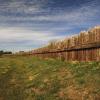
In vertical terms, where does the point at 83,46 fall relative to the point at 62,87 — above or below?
above

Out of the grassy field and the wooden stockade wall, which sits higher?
the wooden stockade wall

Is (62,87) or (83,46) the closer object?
(62,87)

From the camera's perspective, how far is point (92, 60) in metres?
15.3

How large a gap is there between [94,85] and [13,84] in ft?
17.9

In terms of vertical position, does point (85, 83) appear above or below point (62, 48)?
below

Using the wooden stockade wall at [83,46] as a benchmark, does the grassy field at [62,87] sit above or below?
below

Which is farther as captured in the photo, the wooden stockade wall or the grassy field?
the wooden stockade wall

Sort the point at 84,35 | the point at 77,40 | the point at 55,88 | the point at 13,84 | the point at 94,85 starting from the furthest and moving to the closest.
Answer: the point at 77,40 < the point at 84,35 < the point at 13,84 < the point at 55,88 < the point at 94,85

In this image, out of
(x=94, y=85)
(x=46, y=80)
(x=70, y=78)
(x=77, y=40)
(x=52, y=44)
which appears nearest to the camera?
(x=94, y=85)

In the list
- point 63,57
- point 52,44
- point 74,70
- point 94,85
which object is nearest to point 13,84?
point 74,70

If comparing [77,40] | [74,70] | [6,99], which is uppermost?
[77,40]

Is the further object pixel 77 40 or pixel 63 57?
pixel 63 57

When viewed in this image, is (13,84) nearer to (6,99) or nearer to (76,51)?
(6,99)

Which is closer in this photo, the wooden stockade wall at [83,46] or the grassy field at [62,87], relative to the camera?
the grassy field at [62,87]
